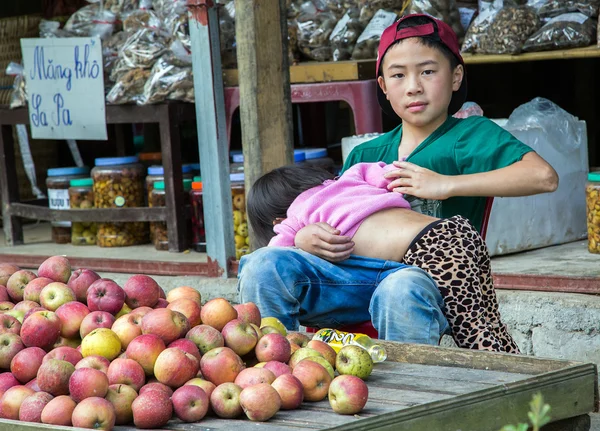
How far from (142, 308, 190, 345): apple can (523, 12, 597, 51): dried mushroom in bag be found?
249 cm

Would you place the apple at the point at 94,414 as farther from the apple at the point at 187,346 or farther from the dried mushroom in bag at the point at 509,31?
the dried mushroom in bag at the point at 509,31

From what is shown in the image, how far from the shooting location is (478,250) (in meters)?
2.66

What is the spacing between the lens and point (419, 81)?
2990 millimetres

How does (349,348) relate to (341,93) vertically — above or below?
below

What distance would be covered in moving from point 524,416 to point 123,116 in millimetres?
3282

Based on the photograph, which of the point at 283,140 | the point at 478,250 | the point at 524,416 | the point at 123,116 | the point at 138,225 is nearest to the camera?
the point at 524,416

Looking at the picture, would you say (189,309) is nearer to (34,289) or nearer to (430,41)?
(34,289)

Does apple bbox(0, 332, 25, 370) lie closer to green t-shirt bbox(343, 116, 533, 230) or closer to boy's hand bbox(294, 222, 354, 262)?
boy's hand bbox(294, 222, 354, 262)

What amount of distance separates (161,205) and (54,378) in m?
2.99

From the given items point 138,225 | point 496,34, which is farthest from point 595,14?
point 138,225

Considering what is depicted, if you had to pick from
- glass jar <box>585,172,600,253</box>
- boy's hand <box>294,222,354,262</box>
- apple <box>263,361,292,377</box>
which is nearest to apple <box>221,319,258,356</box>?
apple <box>263,361,292,377</box>

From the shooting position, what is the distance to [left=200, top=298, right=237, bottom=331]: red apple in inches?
90.7

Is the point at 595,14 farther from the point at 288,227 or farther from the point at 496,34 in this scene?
the point at 288,227

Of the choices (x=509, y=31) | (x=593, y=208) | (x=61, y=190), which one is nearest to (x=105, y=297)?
(x=593, y=208)
